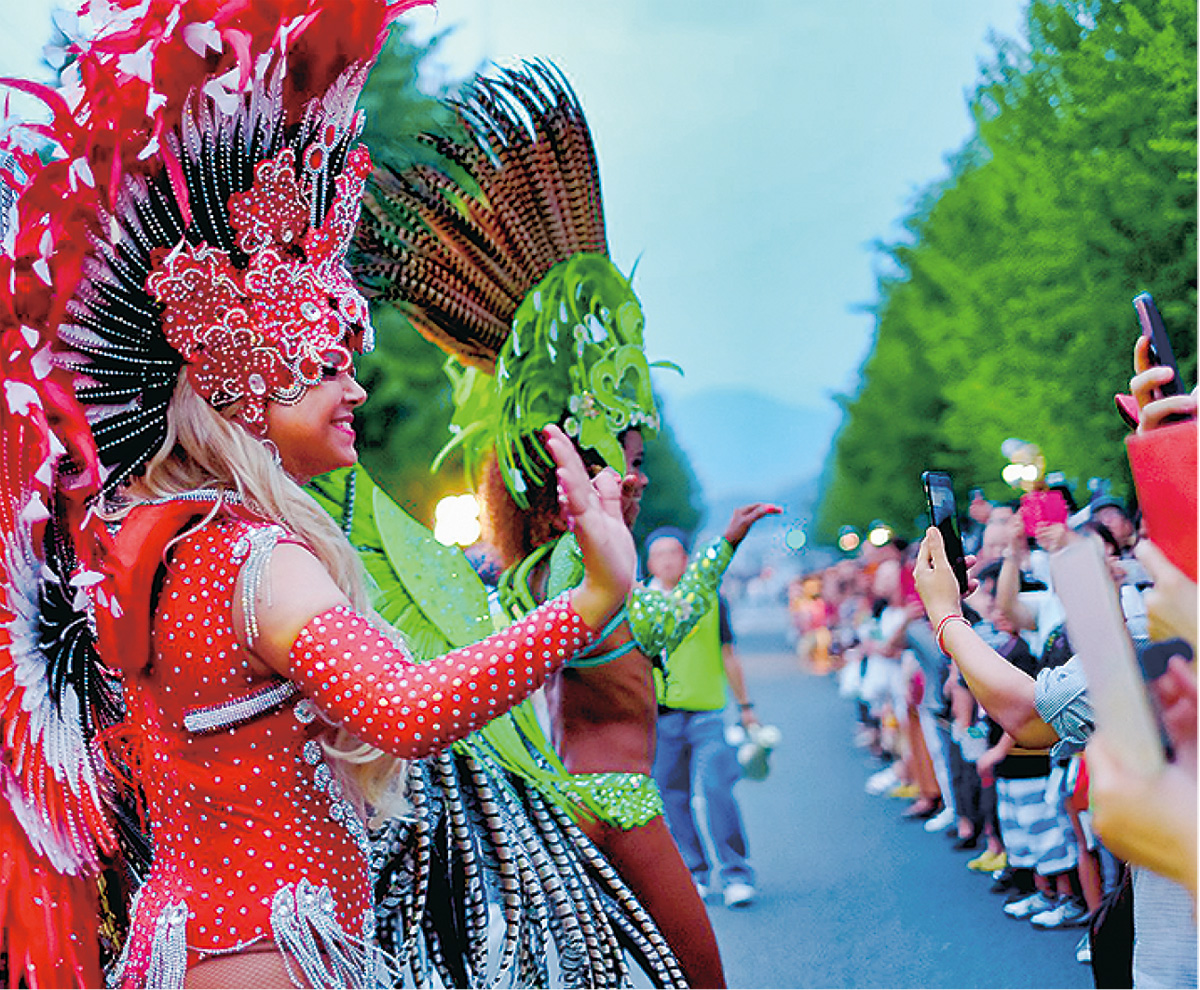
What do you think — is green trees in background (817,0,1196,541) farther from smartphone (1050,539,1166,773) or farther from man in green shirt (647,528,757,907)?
smartphone (1050,539,1166,773)

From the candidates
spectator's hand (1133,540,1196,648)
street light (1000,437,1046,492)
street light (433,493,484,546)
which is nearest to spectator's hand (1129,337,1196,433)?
spectator's hand (1133,540,1196,648)

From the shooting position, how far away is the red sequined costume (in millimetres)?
2004

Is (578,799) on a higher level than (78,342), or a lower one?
lower

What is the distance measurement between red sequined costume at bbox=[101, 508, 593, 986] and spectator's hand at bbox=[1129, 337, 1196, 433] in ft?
3.32

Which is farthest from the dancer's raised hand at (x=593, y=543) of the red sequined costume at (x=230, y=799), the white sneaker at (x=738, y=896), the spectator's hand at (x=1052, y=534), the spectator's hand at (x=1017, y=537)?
the white sneaker at (x=738, y=896)

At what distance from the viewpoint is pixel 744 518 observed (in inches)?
170

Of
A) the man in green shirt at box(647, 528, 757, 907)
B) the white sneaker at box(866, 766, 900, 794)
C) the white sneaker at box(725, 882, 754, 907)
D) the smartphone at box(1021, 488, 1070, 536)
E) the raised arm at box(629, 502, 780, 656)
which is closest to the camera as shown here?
the raised arm at box(629, 502, 780, 656)

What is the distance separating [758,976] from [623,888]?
3.16 m

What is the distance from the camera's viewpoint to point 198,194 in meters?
2.17

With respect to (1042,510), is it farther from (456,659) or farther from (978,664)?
(456,659)

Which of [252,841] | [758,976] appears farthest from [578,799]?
[758,976]

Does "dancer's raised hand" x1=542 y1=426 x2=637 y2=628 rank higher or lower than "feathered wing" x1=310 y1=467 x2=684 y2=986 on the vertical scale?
higher

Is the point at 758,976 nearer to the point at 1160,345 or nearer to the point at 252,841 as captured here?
the point at 252,841

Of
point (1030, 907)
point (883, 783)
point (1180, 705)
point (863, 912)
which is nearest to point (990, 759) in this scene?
point (1030, 907)
